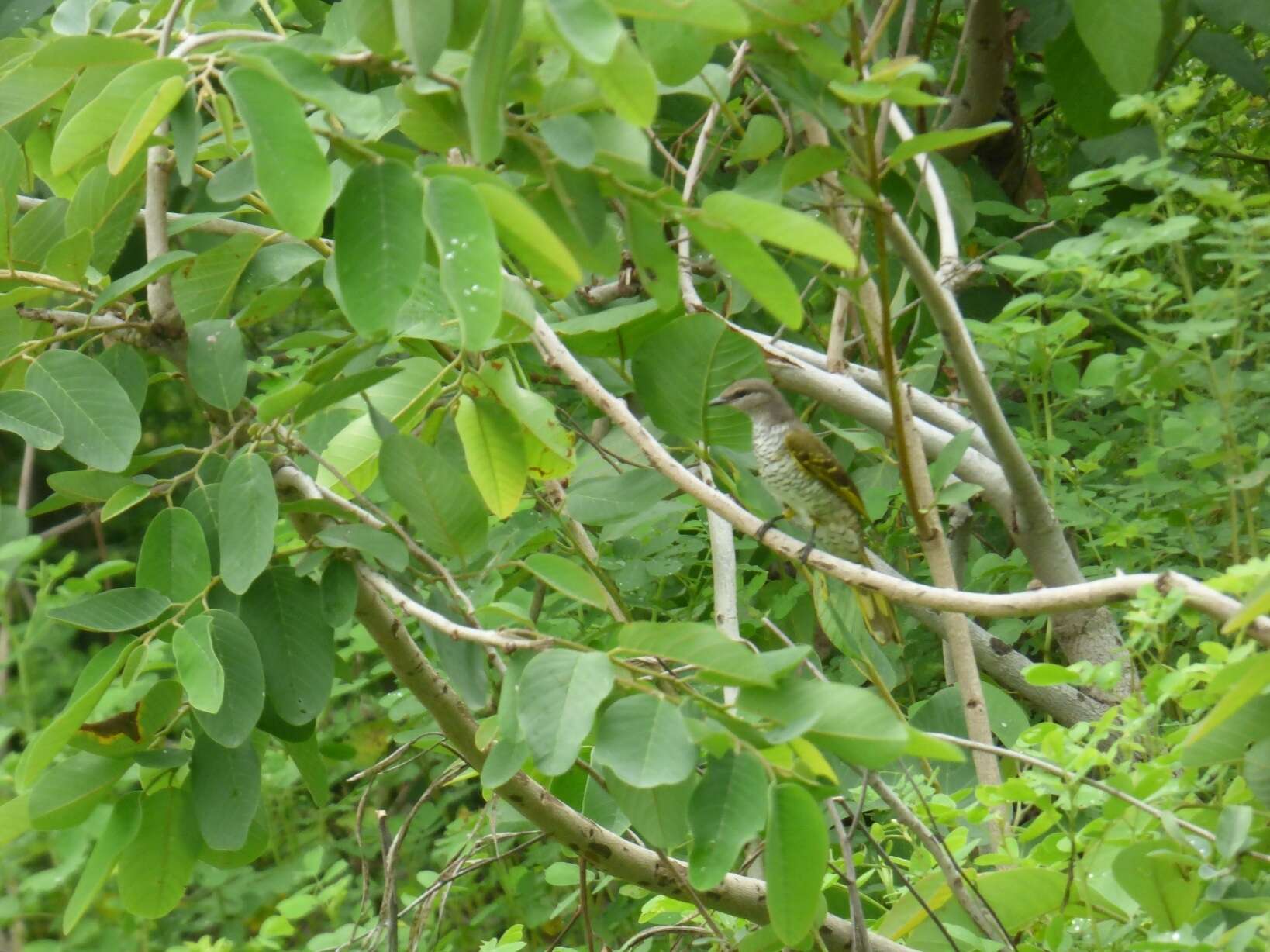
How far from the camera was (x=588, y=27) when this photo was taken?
3.35 feet

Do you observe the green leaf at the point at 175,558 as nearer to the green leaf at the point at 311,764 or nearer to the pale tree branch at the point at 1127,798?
the green leaf at the point at 311,764

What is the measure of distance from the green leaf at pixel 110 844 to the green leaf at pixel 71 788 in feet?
0.19

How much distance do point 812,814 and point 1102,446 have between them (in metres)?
1.99

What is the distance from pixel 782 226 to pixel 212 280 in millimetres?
1128

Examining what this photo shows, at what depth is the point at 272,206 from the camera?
116 cm

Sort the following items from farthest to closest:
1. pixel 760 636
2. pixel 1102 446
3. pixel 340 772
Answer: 1. pixel 340 772
2. pixel 760 636
3. pixel 1102 446

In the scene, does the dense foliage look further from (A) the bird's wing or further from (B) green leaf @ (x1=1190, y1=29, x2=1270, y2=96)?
(A) the bird's wing

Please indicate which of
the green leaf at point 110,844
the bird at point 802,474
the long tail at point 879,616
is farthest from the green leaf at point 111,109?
the bird at point 802,474

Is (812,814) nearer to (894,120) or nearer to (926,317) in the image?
(894,120)

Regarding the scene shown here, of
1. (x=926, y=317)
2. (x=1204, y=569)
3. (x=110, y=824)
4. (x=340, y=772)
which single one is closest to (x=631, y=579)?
(x=926, y=317)

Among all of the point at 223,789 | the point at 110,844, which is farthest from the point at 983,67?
the point at 110,844

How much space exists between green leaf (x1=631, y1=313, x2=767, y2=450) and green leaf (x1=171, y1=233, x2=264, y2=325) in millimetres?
654

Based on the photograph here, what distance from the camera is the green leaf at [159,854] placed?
182 centimetres

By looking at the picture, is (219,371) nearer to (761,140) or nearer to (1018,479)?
(761,140)
